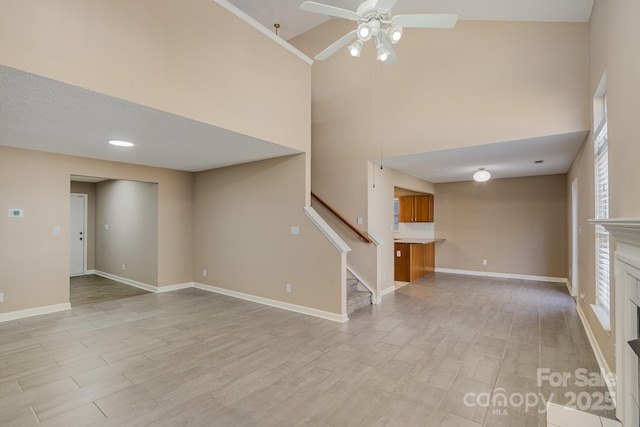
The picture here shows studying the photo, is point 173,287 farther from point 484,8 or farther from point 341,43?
point 484,8

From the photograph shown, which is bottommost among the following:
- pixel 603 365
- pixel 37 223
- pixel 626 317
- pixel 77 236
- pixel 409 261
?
pixel 603 365

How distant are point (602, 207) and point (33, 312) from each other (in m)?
7.14

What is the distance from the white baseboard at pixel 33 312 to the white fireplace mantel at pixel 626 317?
21.0ft

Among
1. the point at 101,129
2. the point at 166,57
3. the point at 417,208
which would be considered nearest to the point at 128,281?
the point at 101,129

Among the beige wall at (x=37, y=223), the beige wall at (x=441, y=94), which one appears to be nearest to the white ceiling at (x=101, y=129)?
the beige wall at (x=37, y=223)

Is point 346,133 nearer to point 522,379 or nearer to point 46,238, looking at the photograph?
point 522,379

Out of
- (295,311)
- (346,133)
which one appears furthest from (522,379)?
(346,133)

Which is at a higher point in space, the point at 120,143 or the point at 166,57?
the point at 166,57

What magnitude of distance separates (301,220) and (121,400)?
9.38 feet

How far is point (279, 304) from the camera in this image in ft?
15.8

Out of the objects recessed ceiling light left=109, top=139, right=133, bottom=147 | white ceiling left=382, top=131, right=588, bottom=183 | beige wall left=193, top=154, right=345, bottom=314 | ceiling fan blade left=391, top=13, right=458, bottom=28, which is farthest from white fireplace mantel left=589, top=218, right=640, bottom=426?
recessed ceiling light left=109, top=139, right=133, bottom=147

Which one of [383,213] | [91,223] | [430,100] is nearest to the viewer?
[430,100]

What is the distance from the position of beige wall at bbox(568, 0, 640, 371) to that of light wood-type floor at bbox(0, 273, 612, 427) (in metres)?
0.96

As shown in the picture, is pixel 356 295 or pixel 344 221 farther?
pixel 344 221
